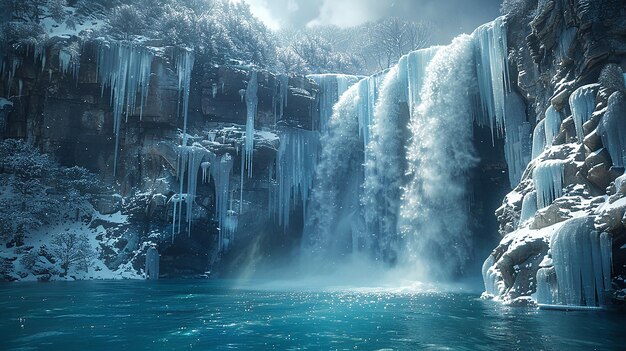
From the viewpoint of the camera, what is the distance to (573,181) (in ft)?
40.1

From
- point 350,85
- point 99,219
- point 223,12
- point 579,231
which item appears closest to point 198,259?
point 99,219

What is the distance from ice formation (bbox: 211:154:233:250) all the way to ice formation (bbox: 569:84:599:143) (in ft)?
67.5

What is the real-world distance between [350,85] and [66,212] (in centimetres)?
2163

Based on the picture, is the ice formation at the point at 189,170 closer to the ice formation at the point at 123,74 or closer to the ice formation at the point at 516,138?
the ice formation at the point at 123,74

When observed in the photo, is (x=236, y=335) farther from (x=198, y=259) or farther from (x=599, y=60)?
(x=198, y=259)

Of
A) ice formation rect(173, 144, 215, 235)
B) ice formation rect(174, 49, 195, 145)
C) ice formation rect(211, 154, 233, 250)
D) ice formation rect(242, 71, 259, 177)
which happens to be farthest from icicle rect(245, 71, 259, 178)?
ice formation rect(174, 49, 195, 145)

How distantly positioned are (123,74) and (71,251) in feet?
37.7

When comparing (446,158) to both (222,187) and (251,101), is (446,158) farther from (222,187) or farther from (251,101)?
(222,187)

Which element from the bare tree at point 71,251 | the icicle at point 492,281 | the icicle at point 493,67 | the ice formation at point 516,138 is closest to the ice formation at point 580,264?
the icicle at point 492,281

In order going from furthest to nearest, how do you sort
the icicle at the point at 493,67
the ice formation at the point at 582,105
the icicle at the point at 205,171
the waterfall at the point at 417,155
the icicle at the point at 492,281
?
the icicle at the point at 205,171, the waterfall at the point at 417,155, the icicle at the point at 493,67, the icicle at the point at 492,281, the ice formation at the point at 582,105

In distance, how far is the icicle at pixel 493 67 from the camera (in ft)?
66.0

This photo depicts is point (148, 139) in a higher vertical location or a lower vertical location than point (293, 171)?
higher

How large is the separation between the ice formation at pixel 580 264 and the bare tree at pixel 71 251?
24.2 m

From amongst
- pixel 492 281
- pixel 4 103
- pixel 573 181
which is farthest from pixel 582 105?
pixel 4 103
